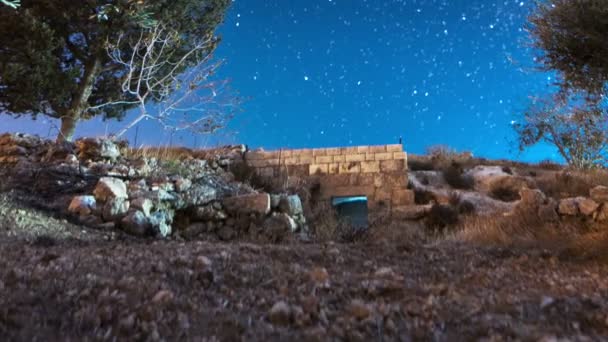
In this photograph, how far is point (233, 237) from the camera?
7145mm

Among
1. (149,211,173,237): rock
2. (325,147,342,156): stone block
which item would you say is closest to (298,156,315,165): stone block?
(325,147,342,156): stone block

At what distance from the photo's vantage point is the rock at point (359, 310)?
2.14 meters

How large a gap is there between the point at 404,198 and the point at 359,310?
1003 centimetres

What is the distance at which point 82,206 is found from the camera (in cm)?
639

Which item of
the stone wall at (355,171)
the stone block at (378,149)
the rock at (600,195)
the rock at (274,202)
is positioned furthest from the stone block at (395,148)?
the rock at (600,195)

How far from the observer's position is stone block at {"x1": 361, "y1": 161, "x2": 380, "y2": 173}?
40.6 feet

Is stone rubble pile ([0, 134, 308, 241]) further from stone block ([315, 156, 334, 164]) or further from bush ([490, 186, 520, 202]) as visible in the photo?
bush ([490, 186, 520, 202])

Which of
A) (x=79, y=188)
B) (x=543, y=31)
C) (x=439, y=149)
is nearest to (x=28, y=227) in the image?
(x=79, y=188)

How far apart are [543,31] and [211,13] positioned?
10.0 meters

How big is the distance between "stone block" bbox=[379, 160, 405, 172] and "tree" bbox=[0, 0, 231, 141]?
20.4 ft

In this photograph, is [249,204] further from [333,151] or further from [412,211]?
[333,151]

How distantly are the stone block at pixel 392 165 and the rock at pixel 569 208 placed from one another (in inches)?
244

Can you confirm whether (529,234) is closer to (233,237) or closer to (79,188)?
(233,237)

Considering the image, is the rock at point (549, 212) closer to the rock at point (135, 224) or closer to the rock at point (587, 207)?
the rock at point (587, 207)
